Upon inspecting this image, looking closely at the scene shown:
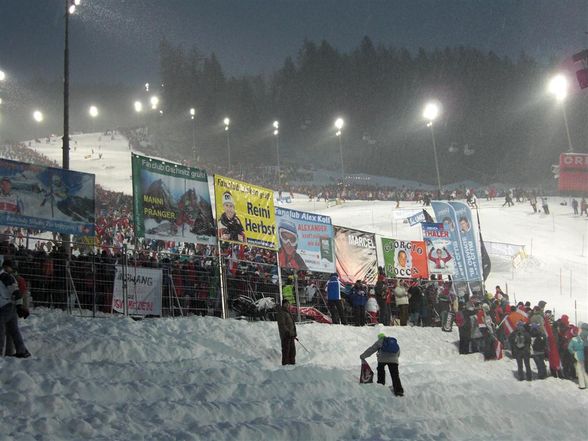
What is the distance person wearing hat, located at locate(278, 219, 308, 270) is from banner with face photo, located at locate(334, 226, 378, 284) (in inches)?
63.6

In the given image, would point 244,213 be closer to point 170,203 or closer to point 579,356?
point 170,203

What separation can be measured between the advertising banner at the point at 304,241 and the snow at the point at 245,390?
6.62ft

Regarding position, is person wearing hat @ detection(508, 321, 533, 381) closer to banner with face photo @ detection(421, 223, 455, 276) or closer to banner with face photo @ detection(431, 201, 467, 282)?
Answer: banner with face photo @ detection(421, 223, 455, 276)

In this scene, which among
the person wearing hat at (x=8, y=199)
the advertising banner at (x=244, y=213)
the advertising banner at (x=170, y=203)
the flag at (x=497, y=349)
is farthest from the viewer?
the flag at (x=497, y=349)

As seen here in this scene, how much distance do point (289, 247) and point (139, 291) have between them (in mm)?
4614

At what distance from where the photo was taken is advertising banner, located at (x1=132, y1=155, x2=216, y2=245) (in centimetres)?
1326

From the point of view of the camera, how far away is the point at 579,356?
54.3 ft

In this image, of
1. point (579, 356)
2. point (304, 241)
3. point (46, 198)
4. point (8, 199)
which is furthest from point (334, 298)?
point (8, 199)

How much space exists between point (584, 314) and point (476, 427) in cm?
1672

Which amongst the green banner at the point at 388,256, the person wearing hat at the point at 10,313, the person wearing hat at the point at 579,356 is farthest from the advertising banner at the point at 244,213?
the person wearing hat at the point at 579,356

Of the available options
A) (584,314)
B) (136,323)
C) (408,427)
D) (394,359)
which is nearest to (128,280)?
(136,323)

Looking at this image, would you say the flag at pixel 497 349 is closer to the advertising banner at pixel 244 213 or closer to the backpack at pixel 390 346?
the advertising banner at pixel 244 213

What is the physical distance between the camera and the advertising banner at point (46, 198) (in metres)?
12.1

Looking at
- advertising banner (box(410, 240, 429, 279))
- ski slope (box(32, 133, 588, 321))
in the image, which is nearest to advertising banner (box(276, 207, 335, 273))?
advertising banner (box(410, 240, 429, 279))
